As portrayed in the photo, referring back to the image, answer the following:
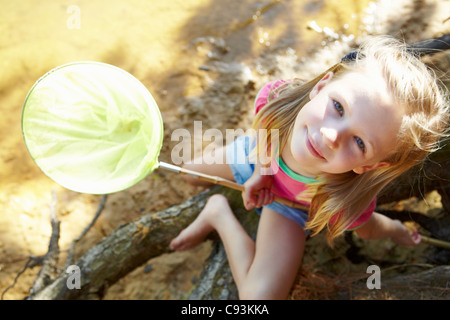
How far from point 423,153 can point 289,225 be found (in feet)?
2.45

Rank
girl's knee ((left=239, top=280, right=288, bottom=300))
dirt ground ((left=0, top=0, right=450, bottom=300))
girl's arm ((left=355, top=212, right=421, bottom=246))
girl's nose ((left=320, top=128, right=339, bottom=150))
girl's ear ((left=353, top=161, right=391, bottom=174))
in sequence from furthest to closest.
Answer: dirt ground ((left=0, top=0, right=450, bottom=300)), girl's arm ((left=355, top=212, right=421, bottom=246)), girl's knee ((left=239, top=280, right=288, bottom=300)), girl's ear ((left=353, top=161, right=391, bottom=174)), girl's nose ((left=320, top=128, right=339, bottom=150))

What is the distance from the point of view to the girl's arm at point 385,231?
1.88 meters

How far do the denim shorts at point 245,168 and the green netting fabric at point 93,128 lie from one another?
582 mm

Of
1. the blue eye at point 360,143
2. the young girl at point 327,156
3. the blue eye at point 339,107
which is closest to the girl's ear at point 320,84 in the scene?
the young girl at point 327,156

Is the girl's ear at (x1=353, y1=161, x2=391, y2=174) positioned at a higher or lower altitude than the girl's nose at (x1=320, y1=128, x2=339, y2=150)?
lower

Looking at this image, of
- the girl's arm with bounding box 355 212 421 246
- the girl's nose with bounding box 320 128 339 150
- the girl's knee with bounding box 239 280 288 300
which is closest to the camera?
the girl's nose with bounding box 320 128 339 150

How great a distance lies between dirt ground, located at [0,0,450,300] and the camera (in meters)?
2.17

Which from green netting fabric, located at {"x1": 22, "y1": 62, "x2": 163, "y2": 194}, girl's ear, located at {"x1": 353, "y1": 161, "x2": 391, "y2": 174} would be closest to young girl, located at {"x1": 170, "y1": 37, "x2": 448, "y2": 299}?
girl's ear, located at {"x1": 353, "y1": 161, "x2": 391, "y2": 174}

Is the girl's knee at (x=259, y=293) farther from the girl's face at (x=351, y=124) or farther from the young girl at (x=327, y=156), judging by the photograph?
the girl's face at (x=351, y=124)

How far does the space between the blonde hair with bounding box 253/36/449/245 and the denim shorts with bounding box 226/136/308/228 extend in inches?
5.8

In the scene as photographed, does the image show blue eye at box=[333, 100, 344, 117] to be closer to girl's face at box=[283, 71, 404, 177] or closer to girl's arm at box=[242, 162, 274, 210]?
girl's face at box=[283, 71, 404, 177]

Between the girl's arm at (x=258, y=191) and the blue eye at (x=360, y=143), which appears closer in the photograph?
the blue eye at (x=360, y=143)

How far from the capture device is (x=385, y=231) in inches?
78.0

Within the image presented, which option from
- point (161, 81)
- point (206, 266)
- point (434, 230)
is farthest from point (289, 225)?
point (161, 81)
